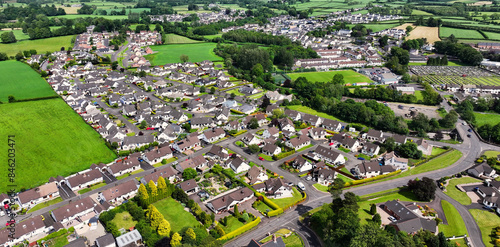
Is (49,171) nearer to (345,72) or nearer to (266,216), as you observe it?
(266,216)

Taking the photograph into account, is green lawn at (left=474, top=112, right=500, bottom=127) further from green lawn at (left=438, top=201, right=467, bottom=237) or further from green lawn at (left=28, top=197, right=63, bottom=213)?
green lawn at (left=28, top=197, right=63, bottom=213)

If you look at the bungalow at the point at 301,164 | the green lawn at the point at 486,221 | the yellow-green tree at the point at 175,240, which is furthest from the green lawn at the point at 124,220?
the green lawn at the point at 486,221

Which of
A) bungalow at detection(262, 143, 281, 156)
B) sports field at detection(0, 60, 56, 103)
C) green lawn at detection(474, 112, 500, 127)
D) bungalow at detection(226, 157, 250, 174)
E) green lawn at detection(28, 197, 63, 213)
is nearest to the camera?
green lawn at detection(28, 197, 63, 213)

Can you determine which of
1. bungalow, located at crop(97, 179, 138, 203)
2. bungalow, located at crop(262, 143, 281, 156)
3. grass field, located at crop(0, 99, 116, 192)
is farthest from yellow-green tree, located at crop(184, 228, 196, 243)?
grass field, located at crop(0, 99, 116, 192)

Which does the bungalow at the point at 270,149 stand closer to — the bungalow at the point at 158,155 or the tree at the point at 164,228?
the bungalow at the point at 158,155

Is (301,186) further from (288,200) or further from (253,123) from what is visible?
(253,123)

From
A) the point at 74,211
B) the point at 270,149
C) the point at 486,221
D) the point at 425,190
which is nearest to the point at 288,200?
the point at 270,149
